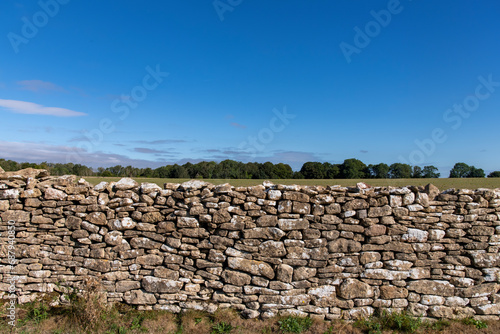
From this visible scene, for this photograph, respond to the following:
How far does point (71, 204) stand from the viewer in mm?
5879

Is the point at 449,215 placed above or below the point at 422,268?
above

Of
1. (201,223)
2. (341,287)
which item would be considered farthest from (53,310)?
(341,287)

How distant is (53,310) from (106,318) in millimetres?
1317

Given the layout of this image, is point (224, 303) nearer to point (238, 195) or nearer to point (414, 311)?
point (238, 195)

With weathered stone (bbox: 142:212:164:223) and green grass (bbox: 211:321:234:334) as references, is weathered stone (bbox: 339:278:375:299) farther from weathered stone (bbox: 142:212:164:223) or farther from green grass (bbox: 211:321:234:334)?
weathered stone (bbox: 142:212:164:223)

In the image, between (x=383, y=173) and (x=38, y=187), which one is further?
(x=383, y=173)

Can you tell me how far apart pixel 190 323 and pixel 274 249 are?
214 cm

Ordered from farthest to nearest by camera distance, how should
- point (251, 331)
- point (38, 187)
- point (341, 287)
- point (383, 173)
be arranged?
point (383, 173)
point (38, 187)
point (341, 287)
point (251, 331)

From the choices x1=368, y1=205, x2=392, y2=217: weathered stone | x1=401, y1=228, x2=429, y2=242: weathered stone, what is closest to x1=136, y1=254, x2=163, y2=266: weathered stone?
x1=368, y1=205, x2=392, y2=217: weathered stone

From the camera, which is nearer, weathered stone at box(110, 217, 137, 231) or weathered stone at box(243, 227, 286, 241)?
weathered stone at box(243, 227, 286, 241)

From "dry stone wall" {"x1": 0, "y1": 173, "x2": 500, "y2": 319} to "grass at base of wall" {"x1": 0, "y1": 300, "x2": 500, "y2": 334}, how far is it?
17 cm

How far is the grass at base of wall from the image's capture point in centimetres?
516

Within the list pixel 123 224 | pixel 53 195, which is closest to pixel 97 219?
pixel 123 224

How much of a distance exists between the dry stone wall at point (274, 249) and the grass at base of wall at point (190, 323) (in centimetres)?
17
